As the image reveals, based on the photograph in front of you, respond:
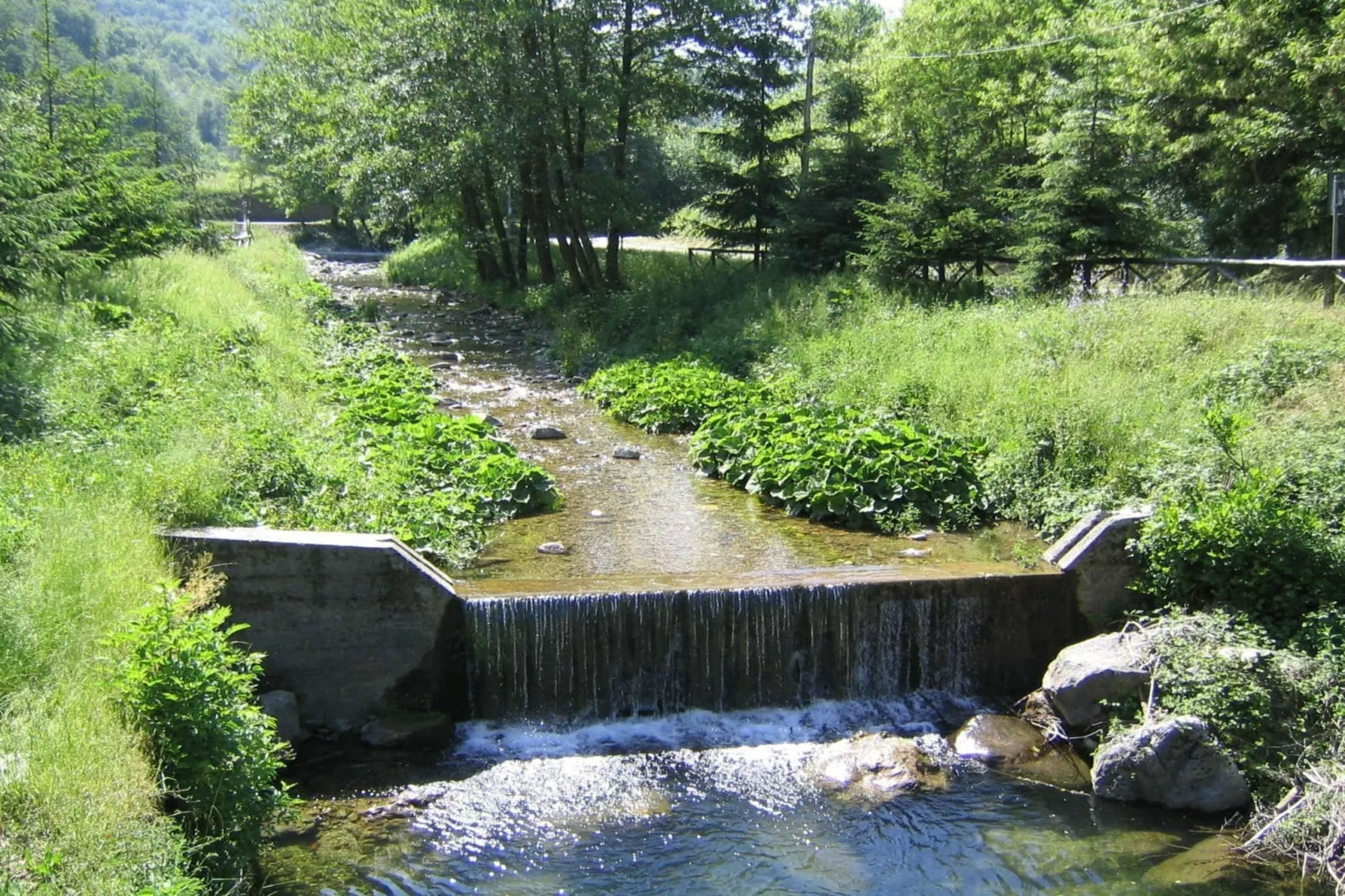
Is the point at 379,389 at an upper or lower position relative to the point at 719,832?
upper

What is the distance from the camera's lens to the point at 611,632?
31.5 feet

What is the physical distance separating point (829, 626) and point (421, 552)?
3992mm

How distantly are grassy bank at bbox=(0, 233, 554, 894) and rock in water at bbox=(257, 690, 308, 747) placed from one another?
136 cm

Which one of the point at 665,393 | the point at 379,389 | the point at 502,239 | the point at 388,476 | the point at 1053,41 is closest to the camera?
the point at 388,476

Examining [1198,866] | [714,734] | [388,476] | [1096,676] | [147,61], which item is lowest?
[1198,866]

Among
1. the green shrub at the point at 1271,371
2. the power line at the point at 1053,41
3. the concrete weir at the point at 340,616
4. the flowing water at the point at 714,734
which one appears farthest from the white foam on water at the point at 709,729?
the power line at the point at 1053,41

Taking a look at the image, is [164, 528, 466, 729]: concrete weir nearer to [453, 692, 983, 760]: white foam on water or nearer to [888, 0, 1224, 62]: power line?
[453, 692, 983, 760]: white foam on water

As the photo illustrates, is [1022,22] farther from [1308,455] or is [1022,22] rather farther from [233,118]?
[233,118]

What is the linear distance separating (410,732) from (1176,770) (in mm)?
6085

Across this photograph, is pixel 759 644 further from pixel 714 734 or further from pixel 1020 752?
pixel 1020 752

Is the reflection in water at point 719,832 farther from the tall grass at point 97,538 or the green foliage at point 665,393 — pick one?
the green foliage at point 665,393

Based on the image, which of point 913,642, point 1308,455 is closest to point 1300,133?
point 1308,455

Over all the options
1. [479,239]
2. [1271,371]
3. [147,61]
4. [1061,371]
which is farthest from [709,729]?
[147,61]

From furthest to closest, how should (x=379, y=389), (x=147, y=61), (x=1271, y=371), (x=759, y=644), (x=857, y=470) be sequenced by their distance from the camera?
(x=147, y=61) < (x=379, y=389) < (x=857, y=470) < (x=1271, y=371) < (x=759, y=644)
